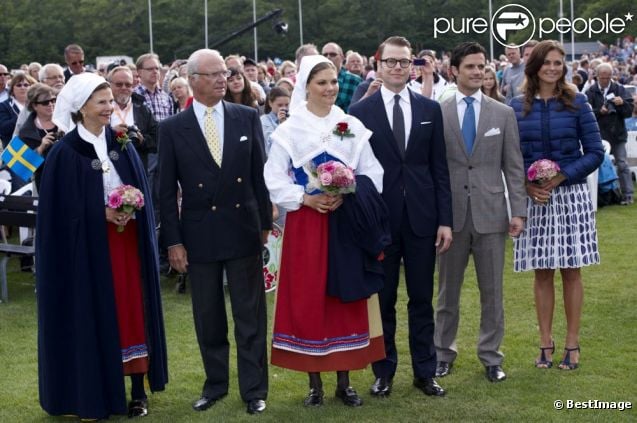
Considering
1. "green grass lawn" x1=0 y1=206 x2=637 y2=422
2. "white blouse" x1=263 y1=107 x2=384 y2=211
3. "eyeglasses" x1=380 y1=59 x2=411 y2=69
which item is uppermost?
"eyeglasses" x1=380 y1=59 x2=411 y2=69

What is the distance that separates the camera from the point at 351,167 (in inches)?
241

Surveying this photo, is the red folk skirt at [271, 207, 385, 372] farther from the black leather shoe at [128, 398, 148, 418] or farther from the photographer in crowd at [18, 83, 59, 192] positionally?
the photographer in crowd at [18, 83, 59, 192]

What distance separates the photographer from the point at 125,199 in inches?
237

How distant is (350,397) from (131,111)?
508 centimetres

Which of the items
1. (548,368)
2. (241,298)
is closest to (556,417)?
(548,368)

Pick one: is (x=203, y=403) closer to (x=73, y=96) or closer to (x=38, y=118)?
(x=73, y=96)

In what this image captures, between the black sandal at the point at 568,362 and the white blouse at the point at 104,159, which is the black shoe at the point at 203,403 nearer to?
the white blouse at the point at 104,159

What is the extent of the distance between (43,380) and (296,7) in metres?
57.3

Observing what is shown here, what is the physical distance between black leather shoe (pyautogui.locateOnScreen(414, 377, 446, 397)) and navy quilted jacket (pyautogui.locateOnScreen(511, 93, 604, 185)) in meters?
1.66

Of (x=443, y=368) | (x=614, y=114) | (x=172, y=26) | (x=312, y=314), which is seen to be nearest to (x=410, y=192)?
(x=312, y=314)

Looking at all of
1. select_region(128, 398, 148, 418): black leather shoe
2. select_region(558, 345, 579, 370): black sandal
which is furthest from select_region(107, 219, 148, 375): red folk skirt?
select_region(558, 345, 579, 370): black sandal

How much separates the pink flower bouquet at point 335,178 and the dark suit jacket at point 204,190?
62 centimetres

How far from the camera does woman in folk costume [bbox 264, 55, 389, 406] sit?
6.08m

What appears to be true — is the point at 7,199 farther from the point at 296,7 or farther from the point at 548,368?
the point at 296,7
